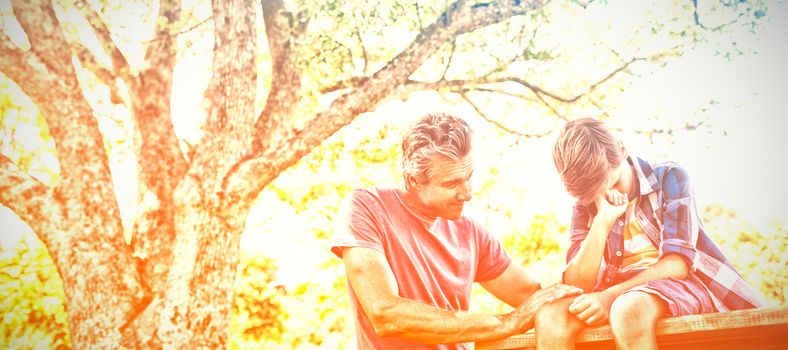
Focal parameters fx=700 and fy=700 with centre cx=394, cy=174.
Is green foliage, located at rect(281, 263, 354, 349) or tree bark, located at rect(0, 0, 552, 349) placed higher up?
tree bark, located at rect(0, 0, 552, 349)

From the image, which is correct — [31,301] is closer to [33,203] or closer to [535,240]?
[33,203]

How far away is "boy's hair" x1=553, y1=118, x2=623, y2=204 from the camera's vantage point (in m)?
2.59

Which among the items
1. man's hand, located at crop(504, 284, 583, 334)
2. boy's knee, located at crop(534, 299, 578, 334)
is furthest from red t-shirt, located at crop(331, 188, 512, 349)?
boy's knee, located at crop(534, 299, 578, 334)

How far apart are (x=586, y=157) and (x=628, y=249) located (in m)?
0.37

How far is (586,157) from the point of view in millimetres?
2629

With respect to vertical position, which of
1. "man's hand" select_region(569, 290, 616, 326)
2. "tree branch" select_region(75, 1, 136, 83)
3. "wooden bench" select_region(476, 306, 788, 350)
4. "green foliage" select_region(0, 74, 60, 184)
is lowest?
"wooden bench" select_region(476, 306, 788, 350)

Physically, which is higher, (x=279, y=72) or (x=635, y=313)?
(x=279, y=72)

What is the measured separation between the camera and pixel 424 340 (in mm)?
2488

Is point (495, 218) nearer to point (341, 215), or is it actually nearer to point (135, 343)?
point (341, 215)

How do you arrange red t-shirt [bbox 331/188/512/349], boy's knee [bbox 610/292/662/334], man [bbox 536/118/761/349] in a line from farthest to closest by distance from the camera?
red t-shirt [bbox 331/188/512/349]
man [bbox 536/118/761/349]
boy's knee [bbox 610/292/662/334]

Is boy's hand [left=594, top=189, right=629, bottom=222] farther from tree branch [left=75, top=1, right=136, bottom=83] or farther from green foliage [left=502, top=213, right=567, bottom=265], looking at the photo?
tree branch [left=75, top=1, right=136, bottom=83]

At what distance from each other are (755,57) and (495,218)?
1.23 metres

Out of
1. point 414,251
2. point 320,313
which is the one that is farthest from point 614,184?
point 320,313

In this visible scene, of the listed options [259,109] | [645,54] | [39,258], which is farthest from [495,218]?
[39,258]
